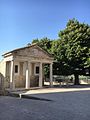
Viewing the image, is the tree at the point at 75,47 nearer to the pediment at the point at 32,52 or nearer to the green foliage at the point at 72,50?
the green foliage at the point at 72,50

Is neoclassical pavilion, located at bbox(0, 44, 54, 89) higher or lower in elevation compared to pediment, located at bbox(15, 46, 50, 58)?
lower

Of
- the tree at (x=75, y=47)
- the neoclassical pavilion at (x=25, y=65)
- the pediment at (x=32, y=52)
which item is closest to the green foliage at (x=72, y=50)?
the tree at (x=75, y=47)

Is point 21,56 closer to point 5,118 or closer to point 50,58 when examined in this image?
point 50,58

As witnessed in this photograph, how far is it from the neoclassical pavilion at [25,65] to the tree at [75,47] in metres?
6.32

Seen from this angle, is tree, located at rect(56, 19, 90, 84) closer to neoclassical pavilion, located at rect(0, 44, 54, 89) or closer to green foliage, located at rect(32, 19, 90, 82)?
green foliage, located at rect(32, 19, 90, 82)

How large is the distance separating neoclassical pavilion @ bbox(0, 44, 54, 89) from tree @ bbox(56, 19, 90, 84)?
6316 millimetres

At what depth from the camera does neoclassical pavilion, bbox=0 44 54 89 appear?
23109mm

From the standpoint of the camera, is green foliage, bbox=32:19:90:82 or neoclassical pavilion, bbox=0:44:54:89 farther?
green foliage, bbox=32:19:90:82

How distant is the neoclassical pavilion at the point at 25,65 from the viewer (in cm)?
2311

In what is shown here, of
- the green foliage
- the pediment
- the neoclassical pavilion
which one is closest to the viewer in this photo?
the neoclassical pavilion

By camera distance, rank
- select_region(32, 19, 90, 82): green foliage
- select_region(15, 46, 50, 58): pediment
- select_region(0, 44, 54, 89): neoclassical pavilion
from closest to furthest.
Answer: select_region(0, 44, 54, 89): neoclassical pavilion → select_region(15, 46, 50, 58): pediment → select_region(32, 19, 90, 82): green foliage

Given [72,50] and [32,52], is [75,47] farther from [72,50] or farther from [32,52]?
[32,52]

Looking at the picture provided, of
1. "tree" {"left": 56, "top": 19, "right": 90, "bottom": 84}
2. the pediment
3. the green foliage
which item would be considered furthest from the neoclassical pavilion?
"tree" {"left": 56, "top": 19, "right": 90, "bottom": 84}

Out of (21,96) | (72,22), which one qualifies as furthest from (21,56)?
(72,22)
